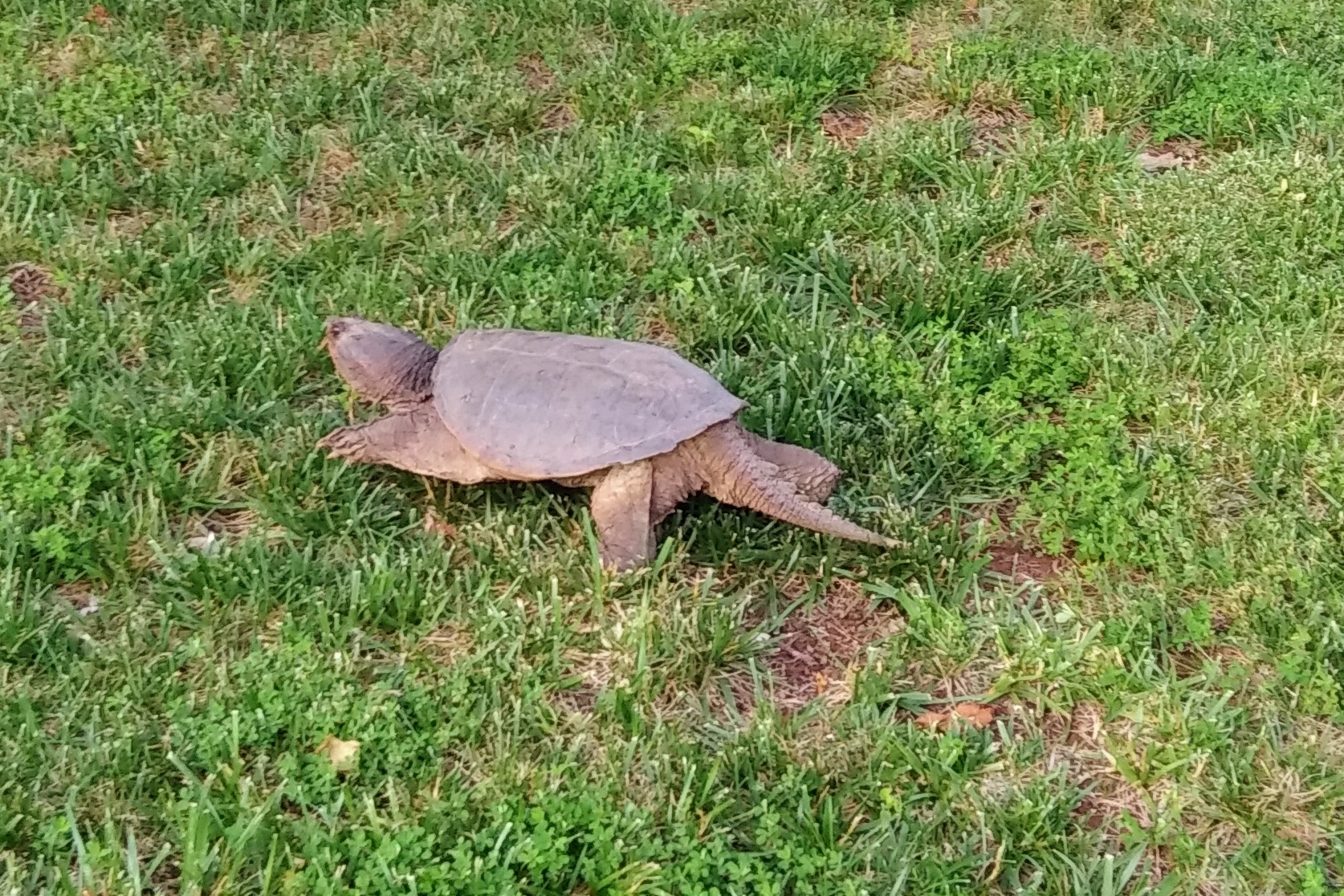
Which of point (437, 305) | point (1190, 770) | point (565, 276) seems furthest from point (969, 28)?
point (1190, 770)

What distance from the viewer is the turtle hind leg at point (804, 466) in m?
2.93

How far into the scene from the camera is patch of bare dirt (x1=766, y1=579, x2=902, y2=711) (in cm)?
265

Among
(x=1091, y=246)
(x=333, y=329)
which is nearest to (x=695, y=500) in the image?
(x=333, y=329)

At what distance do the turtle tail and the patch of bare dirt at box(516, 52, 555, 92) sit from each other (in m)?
2.28

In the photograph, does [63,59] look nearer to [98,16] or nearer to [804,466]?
[98,16]

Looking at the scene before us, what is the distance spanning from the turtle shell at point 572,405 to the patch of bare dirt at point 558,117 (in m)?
1.78

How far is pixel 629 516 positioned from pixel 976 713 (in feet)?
2.88

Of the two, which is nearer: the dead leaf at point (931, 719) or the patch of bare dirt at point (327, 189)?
the dead leaf at point (931, 719)

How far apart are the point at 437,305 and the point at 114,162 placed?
1.36 meters

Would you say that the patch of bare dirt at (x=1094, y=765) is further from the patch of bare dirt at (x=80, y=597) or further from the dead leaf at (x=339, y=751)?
the patch of bare dirt at (x=80, y=597)

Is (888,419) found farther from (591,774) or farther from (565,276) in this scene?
(591,774)

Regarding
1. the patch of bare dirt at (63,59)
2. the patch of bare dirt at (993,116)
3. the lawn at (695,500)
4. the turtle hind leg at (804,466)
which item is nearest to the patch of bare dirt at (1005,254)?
the lawn at (695,500)

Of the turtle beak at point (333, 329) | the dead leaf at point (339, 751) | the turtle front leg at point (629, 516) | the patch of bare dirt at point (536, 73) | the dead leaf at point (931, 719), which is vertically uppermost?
the patch of bare dirt at point (536, 73)

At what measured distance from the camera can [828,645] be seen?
275 centimetres
